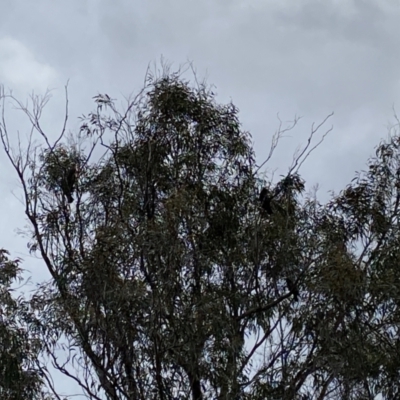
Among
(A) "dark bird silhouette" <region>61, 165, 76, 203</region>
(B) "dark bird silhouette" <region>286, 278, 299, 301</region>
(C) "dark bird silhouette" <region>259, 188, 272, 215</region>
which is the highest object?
(A) "dark bird silhouette" <region>61, 165, 76, 203</region>

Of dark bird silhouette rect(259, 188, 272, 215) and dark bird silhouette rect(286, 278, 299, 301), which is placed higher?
dark bird silhouette rect(259, 188, 272, 215)

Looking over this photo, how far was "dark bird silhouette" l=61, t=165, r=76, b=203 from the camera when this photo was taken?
9832 mm

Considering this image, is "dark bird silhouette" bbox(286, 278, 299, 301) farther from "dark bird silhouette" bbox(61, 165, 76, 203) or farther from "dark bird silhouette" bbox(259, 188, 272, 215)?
"dark bird silhouette" bbox(61, 165, 76, 203)

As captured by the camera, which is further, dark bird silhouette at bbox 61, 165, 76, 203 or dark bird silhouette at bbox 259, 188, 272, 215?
dark bird silhouette at bbox 61, 165, 76, 203

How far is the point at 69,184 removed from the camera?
387 inches

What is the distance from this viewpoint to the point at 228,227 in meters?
9.36

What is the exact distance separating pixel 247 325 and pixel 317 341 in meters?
0.70

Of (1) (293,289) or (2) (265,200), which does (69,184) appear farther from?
(1) (293,289)

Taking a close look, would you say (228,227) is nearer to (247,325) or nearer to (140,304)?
(247,325)

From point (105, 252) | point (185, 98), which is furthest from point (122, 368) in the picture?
point (185, 98)

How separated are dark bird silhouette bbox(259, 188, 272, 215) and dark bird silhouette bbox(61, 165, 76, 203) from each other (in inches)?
74.5

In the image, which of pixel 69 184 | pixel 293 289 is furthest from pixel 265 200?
pixel 69 184

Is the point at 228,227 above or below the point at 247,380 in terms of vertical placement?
above

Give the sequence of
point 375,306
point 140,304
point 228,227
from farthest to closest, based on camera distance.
Answer: point 228,227 < point 375,306 < point 140,304
